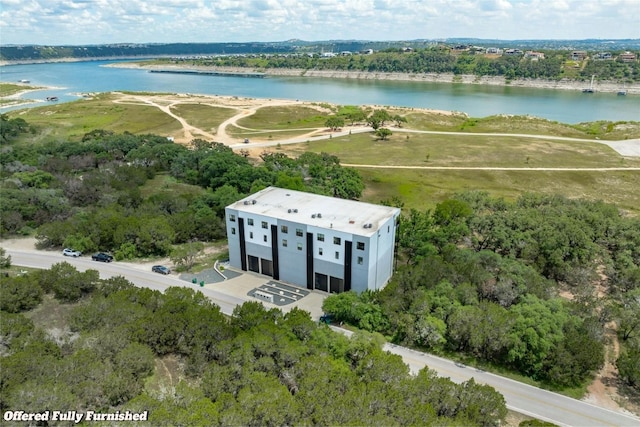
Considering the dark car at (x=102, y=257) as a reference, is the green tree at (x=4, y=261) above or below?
above

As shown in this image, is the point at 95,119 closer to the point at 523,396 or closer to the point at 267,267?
the point at 267,267

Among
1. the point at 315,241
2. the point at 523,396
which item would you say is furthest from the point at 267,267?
the point at 523,396

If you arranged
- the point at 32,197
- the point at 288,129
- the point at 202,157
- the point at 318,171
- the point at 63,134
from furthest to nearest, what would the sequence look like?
1. the point at 288,129
2. the point at 63,134
3. the point at 202,157
4. the point at 318,171
5. the point at 32,197

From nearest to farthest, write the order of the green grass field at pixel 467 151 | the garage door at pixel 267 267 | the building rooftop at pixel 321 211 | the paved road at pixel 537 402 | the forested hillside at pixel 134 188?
the paved road at pixel 537 402
the building rooftop at pixel 321 211
the garage door at pixel 267 267
the forested hillside at pixel 134 188
the green grass field at pixel 467 151

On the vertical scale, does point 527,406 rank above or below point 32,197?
below

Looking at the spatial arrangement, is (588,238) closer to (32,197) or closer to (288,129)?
(32,197)

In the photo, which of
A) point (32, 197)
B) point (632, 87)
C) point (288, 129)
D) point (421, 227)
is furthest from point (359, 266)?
point (632, 87)

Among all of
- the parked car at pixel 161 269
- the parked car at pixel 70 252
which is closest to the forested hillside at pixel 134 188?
the parked car at pixel 70 252

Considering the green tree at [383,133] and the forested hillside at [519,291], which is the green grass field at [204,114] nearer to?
the green tree at [383,133]

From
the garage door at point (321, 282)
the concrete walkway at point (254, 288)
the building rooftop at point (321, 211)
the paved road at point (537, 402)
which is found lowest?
the paved road at point (537, 402)
